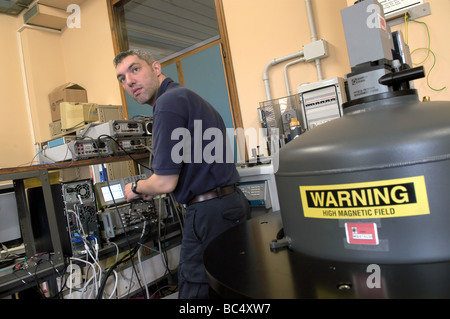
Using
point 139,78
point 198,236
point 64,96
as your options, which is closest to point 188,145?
point 198,236

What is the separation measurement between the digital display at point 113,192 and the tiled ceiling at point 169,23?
2.30 meters

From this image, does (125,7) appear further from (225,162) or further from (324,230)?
(324,230)

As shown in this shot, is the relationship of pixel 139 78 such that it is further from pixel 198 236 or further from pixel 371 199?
pixel 371 199

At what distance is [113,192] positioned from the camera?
1.84 meters

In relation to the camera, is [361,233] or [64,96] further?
[64,96]

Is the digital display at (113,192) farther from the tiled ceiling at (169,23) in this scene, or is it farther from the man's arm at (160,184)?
the tiled ceiling at (169,23)

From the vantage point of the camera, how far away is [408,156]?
37cm

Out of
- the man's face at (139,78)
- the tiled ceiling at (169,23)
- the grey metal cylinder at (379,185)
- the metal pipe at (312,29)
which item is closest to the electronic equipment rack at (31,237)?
the man's face at (139,78)

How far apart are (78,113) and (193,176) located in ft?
9.24

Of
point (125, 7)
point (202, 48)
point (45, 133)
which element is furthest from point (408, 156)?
point (45, 133)

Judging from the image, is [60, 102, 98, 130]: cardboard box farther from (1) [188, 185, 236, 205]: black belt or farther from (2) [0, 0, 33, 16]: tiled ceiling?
(1) [188, 185, 236, 205]: black belt

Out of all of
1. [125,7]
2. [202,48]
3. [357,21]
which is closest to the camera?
[357,21]

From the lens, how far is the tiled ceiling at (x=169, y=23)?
12.7 feet
